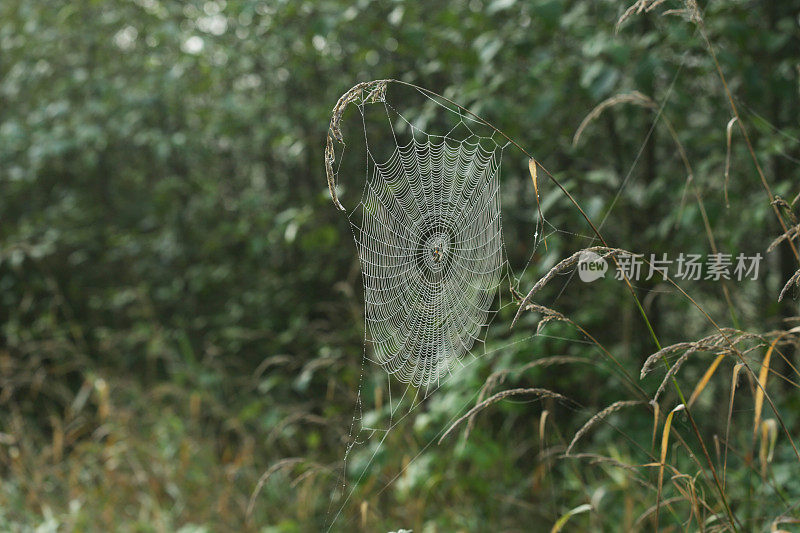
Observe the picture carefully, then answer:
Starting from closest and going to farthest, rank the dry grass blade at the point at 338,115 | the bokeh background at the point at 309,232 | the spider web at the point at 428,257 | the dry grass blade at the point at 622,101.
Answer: the dry grass blade at the point at 338,115 → the dry grass blade at the point at 622,101 → the spider web at the point at 428,257 → the bokeh background at the point at 309,232

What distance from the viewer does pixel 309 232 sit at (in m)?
3.25

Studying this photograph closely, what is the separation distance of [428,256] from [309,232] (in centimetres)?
143

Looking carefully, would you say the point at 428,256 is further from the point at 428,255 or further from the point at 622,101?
the point at 622,101

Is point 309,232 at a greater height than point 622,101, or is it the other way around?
point 622,101

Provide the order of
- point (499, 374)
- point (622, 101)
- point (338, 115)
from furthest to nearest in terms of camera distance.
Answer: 1. point (622, 101)
2. point (499, 374)
3. point (338, 115)

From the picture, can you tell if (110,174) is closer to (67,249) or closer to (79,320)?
(67,249)

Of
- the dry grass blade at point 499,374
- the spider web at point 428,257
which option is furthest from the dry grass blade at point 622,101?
the dry grass blade at point 499,374

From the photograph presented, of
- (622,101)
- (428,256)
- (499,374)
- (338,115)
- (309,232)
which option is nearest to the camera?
(338,115)

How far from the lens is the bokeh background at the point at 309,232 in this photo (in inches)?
97.9

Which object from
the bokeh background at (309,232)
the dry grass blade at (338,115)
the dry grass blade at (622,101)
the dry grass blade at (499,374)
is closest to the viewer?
the dry grass blade at (338,115)

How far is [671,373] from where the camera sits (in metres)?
1.03

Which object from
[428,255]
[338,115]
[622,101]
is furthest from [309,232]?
[338,115]

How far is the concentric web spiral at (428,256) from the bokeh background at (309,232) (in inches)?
10.7

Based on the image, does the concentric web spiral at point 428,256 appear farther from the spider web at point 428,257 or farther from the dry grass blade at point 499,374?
the dry grass blade at point 499,374
